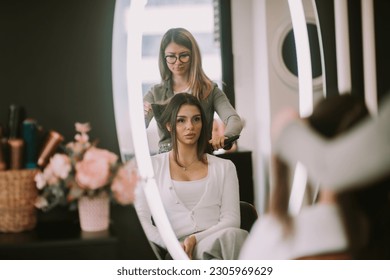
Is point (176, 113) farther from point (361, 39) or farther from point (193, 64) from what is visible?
point (361, 39)

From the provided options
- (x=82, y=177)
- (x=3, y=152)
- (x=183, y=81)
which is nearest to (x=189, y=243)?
(x=82, y=177)

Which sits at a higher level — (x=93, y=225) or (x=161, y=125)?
(x=161, y=125)

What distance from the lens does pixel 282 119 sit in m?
1.32

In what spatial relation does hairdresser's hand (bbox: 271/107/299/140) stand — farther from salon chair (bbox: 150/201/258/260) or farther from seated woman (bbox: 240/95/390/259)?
salon chair (bbox: 150/201/258/260)

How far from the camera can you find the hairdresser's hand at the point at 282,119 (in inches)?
51.6

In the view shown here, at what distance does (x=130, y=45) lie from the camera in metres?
1.27

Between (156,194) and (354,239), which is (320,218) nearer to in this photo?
(354,239)

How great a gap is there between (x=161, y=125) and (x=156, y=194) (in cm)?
19

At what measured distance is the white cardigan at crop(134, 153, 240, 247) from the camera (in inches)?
50.5

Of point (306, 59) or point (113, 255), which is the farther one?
point (306, 59)

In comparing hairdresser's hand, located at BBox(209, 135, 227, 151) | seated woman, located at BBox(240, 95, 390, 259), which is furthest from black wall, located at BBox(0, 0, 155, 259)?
seated woman, located at BBox(240, 95, 390, 259)

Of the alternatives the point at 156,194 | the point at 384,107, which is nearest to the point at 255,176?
the point at 156,194

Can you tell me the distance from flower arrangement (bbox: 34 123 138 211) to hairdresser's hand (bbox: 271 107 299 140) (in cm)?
40

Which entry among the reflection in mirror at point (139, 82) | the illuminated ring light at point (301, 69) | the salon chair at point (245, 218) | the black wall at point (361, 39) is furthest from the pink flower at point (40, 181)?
the black wall at point (361, 39)
